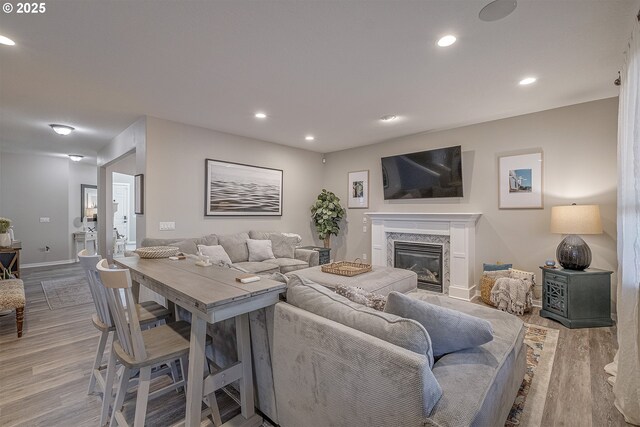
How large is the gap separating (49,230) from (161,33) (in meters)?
7.31

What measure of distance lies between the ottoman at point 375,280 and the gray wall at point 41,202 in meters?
7.10

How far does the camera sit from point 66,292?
4.54 meters

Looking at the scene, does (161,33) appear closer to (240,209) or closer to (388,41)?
(388,41)

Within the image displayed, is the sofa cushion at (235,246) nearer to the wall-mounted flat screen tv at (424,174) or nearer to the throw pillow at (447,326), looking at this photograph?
the wall-mounted flat screen tv at (424,174)

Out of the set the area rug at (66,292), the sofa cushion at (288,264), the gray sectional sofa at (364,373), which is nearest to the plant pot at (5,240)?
the area rug at (66,292)

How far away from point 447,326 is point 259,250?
11.9 ft

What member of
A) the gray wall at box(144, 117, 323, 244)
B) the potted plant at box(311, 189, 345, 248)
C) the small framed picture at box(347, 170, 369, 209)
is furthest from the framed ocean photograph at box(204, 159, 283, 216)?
the small framed picture at box(347, 170, 369, 209)

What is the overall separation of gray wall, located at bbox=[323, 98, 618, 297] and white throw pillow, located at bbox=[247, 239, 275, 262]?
2.53 meters

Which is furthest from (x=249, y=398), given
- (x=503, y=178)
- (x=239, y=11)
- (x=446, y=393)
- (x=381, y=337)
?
(x=503, y=178)

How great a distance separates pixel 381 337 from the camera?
1190 millimetres

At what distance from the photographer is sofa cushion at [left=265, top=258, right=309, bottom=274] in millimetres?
4395

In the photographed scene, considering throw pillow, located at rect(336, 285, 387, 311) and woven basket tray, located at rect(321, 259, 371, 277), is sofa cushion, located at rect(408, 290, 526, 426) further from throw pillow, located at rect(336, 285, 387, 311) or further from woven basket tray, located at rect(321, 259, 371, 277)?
woven basket tray, located at rect(321, 259, 371, 277)

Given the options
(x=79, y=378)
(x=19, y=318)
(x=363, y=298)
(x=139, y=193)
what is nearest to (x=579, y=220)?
(x=363, y=298)

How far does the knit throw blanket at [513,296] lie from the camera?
3.50m
